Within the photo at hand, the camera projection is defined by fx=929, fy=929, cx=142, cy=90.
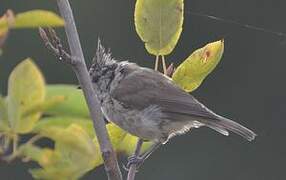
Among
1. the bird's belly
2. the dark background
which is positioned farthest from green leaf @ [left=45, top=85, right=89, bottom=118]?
the dark background

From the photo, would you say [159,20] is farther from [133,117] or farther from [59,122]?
[133,117]

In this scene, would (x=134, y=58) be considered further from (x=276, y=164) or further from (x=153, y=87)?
(x=153, y=87)

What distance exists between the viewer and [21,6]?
7.31 m

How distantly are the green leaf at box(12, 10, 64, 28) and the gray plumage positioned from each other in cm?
159

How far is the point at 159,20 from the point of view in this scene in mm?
1577

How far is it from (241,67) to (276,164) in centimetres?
144

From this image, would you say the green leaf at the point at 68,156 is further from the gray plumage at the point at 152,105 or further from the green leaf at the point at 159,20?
the gray plumage at the point at 152,105

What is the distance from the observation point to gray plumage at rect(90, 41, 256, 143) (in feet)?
8.93

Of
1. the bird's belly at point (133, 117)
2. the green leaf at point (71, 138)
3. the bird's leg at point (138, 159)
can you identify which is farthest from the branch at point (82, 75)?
the bird's belly at point (133, 117)

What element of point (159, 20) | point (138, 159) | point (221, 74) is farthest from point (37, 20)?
point (221, 74)

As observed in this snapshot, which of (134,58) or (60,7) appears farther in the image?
(134,58)

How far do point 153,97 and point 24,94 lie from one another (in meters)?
1.69

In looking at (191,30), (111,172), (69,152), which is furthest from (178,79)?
(191,30)

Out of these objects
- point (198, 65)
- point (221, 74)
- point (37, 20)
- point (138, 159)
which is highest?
point (37, 20)
